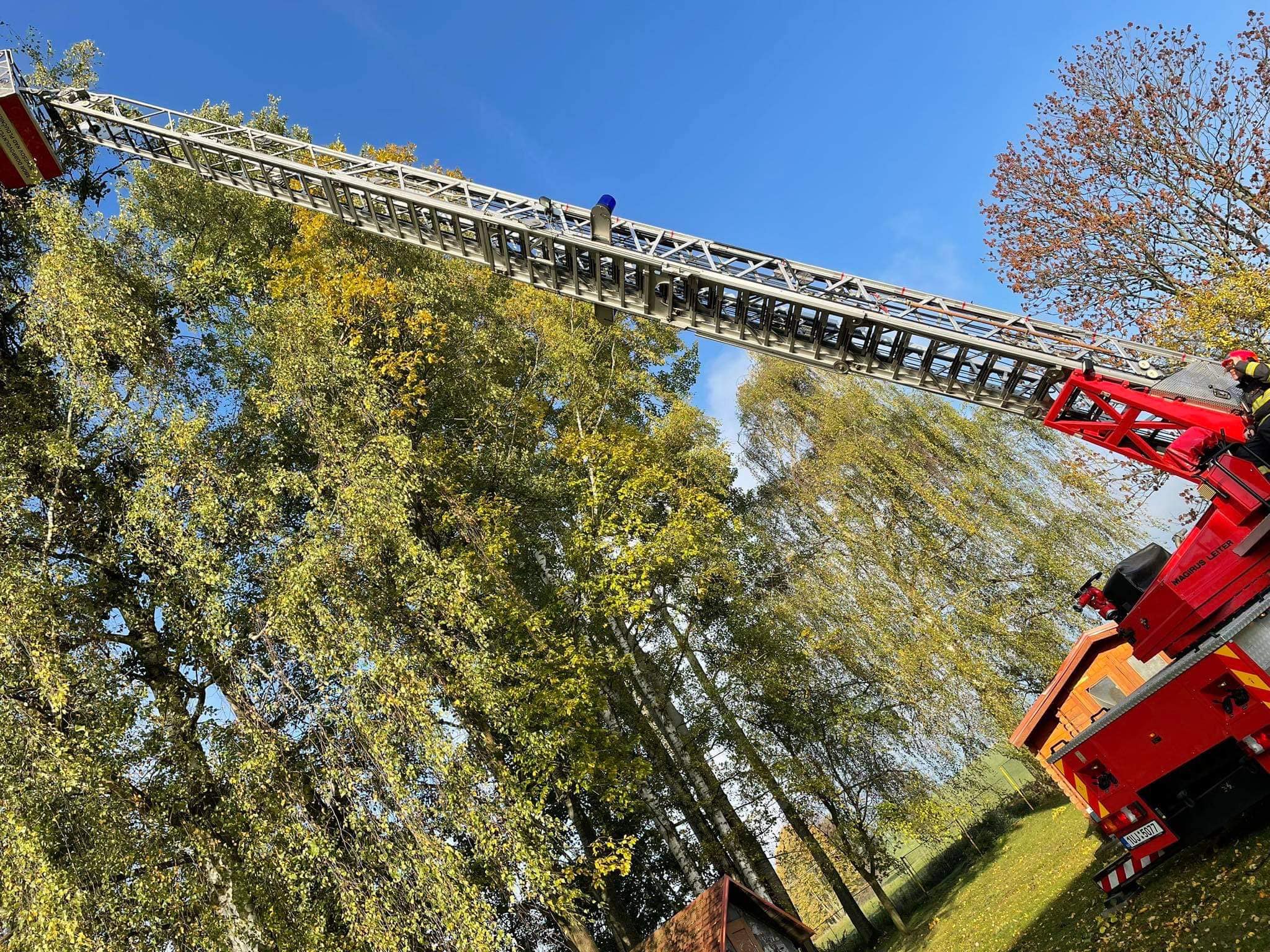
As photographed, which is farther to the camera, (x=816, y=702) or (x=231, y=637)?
(x=816, y=702)

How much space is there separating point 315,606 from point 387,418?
389cm

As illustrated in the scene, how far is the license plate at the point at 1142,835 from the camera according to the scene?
29.3 ft

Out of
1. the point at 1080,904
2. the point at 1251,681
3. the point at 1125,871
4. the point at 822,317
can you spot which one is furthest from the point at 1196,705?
the point at 822,317

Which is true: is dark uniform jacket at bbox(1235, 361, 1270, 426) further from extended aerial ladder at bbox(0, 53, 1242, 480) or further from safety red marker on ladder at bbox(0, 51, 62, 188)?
safety red marker on ladder at bbox(0, 51, 62, 188)

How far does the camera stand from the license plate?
8.93m

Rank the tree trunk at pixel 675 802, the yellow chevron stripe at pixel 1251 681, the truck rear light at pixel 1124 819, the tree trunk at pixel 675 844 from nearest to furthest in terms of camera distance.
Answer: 1. the yellow chevron stripe at pixel 1251 681
2. the truck rear light at pixel 1124 819
3. the tree trunk at pixel 675 844
4. the tree trunk at pixel 675 802

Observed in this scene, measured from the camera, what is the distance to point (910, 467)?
19516mm

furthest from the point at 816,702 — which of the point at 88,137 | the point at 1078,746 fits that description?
the point at 88,137

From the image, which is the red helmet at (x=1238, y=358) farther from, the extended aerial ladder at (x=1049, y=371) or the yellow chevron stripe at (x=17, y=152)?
the yellow chevron stripe at (x=17, y=152)

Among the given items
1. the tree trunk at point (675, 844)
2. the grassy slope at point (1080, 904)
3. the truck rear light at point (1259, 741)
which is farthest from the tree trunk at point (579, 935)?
the truck rear light at point (1259, 741)

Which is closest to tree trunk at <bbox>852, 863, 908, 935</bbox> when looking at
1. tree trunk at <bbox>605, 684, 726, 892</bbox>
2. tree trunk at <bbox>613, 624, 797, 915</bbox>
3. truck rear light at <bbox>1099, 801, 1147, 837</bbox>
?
tree trunk at <bbox>613, 624, 797, 915</bbox>

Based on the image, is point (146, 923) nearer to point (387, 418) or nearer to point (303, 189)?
point (387, 418)

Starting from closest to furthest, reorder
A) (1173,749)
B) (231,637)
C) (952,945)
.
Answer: (1173,749)
(231,637)
(952,945)

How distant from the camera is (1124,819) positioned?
30.7ft
